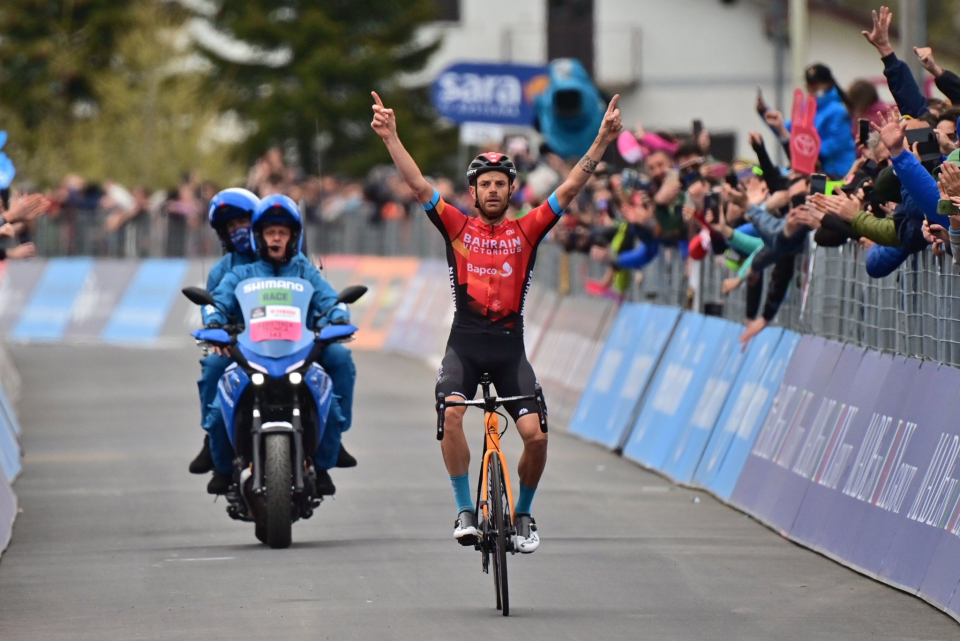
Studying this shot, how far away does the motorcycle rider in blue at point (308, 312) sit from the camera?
40.8ft

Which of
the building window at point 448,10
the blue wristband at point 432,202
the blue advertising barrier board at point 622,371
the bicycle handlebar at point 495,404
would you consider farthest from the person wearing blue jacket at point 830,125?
the building window at point 448,10

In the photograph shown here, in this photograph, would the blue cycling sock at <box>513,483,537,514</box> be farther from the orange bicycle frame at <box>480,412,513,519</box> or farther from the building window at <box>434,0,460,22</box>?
the building window at <box>434,0,460,22</box>

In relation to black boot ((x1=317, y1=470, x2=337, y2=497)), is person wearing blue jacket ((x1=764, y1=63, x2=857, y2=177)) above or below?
above

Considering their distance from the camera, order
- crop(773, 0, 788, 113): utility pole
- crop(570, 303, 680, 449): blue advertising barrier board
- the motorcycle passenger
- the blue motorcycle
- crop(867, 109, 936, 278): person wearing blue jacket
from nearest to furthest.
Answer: crop(867, 109, 936, 278): person wearing blue jacket < the blue motorcycle < the motorcycle passenger < crop(570, 303, 680, 449): blue advertising barrier board < crop(773, 0, 788, 113): utility pole

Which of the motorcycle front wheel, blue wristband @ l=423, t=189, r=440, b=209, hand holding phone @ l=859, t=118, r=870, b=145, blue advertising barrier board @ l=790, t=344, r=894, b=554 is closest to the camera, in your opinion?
blue wristband @ l=423, t=189, r=440, b=209

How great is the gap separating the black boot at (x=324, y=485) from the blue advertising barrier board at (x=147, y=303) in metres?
20.6

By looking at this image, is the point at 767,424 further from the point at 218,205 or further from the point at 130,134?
the point at 130,134

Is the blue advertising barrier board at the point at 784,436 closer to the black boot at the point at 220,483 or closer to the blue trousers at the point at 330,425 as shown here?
the blue trousers at the point at 330,425

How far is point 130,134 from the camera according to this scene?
5212 centimetres

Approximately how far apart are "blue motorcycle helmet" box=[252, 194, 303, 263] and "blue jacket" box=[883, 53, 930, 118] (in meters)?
3.54

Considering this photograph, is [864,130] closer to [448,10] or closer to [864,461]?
[864,461]

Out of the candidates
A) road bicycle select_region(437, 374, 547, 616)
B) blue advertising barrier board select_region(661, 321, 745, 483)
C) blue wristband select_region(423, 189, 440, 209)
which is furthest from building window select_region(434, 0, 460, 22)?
road bicycle select_region(437, 374, 547, 616)

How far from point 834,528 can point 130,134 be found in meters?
42.5

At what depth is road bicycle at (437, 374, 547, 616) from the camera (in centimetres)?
958
